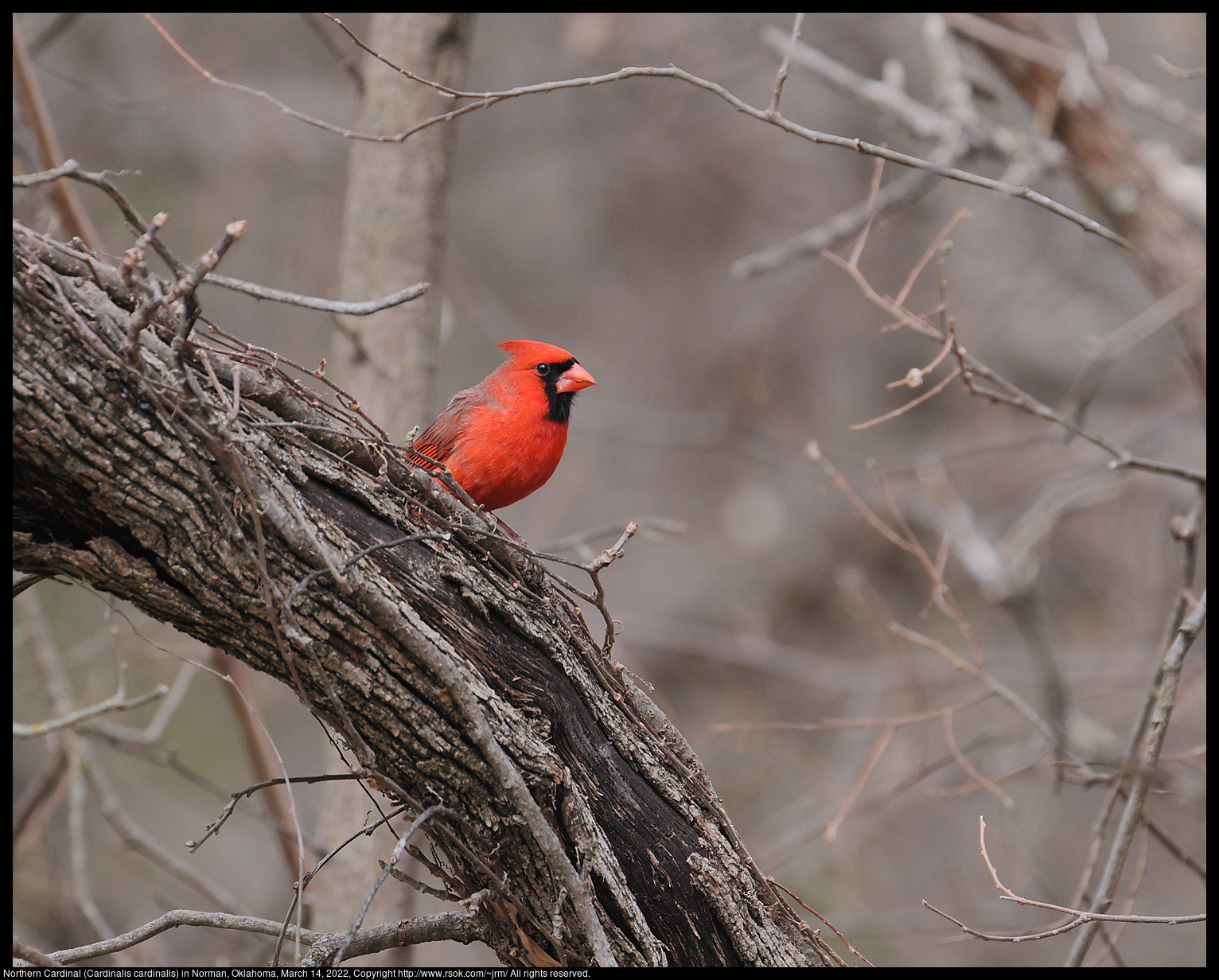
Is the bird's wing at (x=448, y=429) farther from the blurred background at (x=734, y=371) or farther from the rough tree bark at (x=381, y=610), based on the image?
the blurred background at (x=734, y=371)

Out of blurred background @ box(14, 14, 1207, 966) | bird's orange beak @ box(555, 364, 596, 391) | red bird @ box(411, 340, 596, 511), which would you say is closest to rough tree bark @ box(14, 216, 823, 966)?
red bird @ box(411, 340, 596, 511)

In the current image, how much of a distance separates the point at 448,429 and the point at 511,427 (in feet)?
0.76

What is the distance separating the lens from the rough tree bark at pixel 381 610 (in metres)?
1.58

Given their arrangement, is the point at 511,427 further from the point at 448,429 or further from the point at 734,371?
the point at 734,371

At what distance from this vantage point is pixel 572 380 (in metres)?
3.28

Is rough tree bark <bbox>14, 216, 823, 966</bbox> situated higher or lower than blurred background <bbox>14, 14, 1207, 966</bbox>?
lower

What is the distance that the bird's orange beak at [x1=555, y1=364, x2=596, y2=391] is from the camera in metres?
3.26

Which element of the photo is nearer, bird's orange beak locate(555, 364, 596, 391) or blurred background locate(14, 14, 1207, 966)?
bird's orange beak locate(555, 364, 596, 391)

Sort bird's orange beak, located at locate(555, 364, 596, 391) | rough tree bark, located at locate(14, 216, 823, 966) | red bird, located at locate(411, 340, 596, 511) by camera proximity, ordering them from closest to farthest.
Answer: rough tree bark, located at locate(14, 216, 823, 966) < red bird, located at locate(411, 340, 596, 511) < bird's orange beak, located at locate(555, 364, 596, 391)

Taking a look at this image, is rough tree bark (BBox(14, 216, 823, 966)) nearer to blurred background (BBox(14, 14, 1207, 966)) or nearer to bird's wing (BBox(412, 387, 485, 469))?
bird's wing (BBox(412, 387, 485, 469))

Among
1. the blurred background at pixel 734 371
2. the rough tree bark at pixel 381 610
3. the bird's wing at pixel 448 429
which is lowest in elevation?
the rough tree bark at pixel 381 610

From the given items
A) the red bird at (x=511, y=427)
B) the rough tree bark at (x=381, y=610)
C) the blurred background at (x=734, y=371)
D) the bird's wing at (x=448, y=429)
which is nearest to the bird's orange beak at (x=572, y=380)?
the red bird at (x=511, y=427)

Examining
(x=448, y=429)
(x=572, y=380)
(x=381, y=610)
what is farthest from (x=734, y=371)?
(x=381, y=610)

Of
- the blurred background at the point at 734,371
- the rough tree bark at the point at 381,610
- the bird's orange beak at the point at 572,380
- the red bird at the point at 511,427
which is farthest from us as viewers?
the blurred background at the point at 734,371
